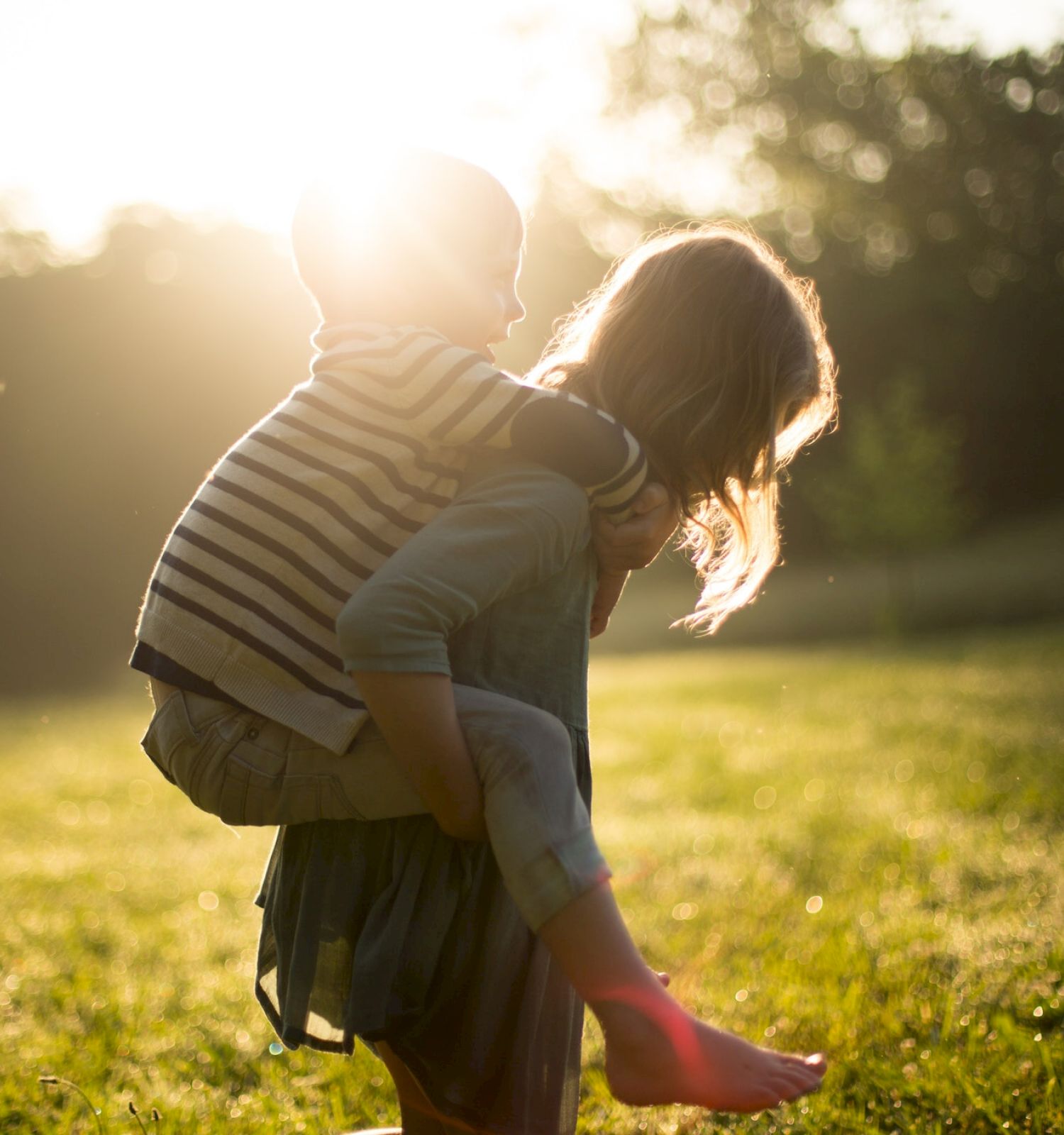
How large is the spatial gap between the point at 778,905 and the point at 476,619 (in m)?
2.95

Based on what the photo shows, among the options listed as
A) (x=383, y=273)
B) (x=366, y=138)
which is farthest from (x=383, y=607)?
(x=366, y=138)

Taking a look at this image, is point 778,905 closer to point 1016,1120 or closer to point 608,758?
point 1016,1120

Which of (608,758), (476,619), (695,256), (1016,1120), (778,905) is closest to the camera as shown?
(476,619)

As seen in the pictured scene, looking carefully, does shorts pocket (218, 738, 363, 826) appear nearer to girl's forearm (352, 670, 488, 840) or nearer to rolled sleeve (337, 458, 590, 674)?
girl's forearm (352, 670, 488, 840)

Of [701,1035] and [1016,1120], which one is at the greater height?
[701,1035]

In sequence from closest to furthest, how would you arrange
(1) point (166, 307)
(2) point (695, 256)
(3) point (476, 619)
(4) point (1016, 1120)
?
1. (3) point (476, 619)
2. (2) point (695, 256)
3. (4) point (1016, 1120)
4. (1) point (166, 307)

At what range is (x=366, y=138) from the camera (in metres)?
2.05

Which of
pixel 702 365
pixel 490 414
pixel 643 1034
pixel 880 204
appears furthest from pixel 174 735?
pixel 880 204

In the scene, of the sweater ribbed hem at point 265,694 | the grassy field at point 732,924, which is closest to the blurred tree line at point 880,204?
the grassy field at point 732,924

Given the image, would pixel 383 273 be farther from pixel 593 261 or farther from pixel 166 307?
pixel 593 261

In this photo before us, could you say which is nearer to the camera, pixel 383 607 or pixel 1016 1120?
pixel 383 607

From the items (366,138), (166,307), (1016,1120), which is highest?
(166,307)

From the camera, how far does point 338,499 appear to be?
173cm

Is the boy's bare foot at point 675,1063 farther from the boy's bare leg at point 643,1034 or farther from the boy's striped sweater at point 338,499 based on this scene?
the boy's striped sweater at point 338,499
